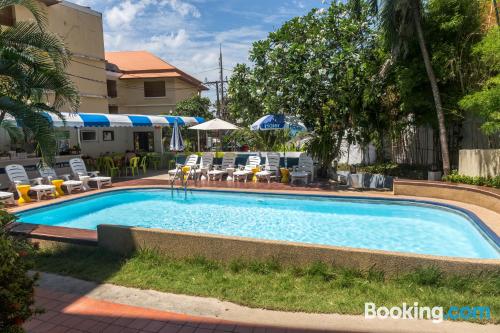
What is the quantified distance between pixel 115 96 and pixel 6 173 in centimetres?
2051

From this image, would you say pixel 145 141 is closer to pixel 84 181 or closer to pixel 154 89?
pixel 154 89

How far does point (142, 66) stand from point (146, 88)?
2.25 meters

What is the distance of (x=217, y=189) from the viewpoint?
1383cm

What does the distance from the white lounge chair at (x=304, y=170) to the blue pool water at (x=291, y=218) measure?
2.07 metres

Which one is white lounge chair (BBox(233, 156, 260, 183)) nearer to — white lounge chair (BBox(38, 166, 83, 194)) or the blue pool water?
the blue pool water

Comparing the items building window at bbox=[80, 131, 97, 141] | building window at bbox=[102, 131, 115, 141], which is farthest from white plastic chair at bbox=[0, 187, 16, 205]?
building window at bbox=[102, 131, 115, 141]

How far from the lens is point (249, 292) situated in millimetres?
4723

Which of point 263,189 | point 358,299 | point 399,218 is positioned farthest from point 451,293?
point 263,189

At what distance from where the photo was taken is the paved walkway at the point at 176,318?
12.7 feet

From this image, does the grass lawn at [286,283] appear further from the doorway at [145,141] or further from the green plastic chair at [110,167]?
the doorway at [145,141]

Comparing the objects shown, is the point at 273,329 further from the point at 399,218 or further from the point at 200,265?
the point at 399,218

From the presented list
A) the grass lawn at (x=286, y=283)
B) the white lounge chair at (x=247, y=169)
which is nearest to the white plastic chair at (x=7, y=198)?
the grass lawn at (x=286, y=283)

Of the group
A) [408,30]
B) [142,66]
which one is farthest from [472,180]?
[142,66]

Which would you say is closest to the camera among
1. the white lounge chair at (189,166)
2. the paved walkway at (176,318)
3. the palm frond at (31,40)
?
the paved walkway at (176,318)
